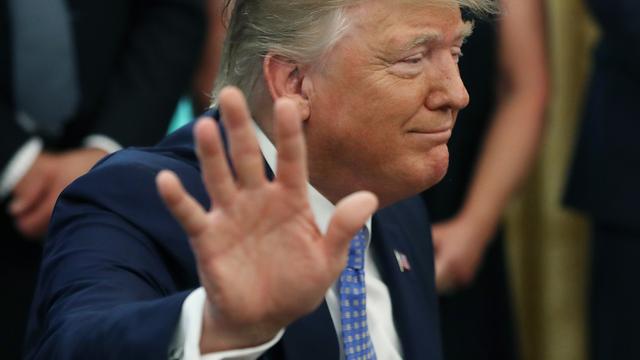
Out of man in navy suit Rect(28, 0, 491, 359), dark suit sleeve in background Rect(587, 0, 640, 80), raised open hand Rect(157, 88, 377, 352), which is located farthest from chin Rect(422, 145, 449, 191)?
dark suit sleeve in background Rect(587, 0, 640, 80)

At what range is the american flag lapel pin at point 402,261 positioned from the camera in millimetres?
2554

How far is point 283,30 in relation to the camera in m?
2.31

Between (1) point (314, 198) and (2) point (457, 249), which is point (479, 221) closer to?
(2) point (457, 249)

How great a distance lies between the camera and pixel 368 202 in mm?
1740

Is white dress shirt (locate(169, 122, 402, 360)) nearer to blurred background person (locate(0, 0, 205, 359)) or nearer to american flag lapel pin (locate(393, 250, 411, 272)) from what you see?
american flag lapel pin (locate(393, 250, 411, 272))

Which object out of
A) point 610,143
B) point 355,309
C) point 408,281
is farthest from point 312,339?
point 610,143

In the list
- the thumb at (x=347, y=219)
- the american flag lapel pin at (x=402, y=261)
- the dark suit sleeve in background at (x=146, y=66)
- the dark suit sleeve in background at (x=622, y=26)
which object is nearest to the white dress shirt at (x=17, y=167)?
the dark suit sleeve in background at (x=146, y=66)

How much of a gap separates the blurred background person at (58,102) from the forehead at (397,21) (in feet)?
3.66

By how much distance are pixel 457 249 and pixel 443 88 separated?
1.36 metres

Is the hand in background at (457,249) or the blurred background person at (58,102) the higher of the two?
the blurred background person at (58,102)

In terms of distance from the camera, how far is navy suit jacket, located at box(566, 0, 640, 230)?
383 centimetres

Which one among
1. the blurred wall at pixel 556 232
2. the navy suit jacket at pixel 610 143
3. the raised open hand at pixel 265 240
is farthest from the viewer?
the blurred wall at pixel 556 232

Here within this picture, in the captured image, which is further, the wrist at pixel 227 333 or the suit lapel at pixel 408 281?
the suit lapel at pixel 408 281

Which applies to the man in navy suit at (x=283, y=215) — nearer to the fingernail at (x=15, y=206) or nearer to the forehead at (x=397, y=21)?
the forehead at (x=397, y=21)
